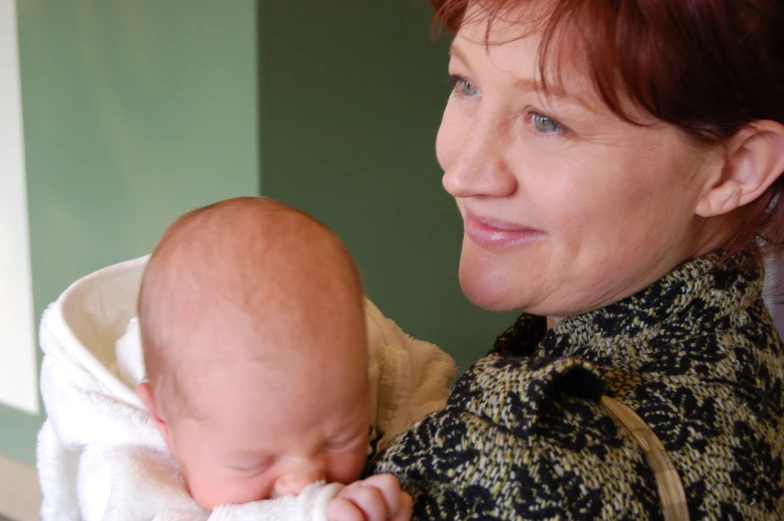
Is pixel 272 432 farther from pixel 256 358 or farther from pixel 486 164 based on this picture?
pixel 486 164

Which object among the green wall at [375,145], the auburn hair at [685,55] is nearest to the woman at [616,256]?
the auburn hair at [685,55]

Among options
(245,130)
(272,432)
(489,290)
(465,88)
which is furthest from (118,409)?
(245,130)

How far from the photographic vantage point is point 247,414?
2.41ft

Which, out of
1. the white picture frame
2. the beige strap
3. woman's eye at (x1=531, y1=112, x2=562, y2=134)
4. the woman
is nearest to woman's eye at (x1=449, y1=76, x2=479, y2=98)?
the woman

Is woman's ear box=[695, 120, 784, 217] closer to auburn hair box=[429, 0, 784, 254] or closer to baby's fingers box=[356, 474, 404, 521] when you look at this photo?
auburn hair box=[429, 0, 784, 254]

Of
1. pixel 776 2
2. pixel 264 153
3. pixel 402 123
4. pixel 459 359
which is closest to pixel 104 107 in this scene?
pixel 264 153

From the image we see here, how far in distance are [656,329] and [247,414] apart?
45 cm

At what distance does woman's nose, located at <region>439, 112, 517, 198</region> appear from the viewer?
862 millimetres

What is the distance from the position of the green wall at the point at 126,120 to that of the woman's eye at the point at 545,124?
0.69 m

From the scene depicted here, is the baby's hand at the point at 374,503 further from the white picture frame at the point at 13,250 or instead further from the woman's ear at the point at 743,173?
the white picture frame at the point at 13,250

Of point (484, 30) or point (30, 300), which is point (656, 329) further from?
point (30, 300)

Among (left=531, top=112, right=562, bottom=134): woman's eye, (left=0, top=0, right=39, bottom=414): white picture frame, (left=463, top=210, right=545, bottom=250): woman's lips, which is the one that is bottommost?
(left=0, top=0, right=39, bottom=414): white picture frame

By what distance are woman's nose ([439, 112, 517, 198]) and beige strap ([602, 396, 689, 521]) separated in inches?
10.4

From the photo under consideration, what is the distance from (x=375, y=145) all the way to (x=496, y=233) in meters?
0.78
